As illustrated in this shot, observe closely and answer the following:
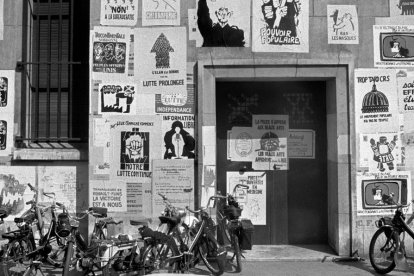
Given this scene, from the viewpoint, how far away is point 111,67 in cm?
771

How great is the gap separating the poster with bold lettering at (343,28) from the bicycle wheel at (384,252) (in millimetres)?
2919

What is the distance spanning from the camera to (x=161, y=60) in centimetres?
772

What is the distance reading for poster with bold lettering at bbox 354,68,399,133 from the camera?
769 cm

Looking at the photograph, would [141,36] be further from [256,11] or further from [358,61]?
[358,61]

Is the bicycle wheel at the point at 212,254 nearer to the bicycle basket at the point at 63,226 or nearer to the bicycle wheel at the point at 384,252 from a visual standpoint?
the bicycle basket at the point at 63,226

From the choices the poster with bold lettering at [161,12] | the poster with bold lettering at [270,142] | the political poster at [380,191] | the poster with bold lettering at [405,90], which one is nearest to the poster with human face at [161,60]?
the poster with bold lettering at [161,12]

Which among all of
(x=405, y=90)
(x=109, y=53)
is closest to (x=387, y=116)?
(x=405, y=90)

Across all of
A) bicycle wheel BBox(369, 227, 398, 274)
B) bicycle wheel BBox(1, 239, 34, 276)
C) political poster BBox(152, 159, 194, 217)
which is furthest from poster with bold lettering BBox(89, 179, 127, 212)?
bicycle wheel BBox(369, 227, 398, 274)

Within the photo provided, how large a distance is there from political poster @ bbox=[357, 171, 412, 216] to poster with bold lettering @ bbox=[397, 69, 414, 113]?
1008 millimetres

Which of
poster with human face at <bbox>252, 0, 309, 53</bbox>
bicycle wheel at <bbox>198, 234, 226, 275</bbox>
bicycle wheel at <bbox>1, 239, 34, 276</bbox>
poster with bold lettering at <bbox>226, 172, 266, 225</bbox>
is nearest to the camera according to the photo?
bicycle wheel at <bbox>1, 239, 34, 276</bbox>

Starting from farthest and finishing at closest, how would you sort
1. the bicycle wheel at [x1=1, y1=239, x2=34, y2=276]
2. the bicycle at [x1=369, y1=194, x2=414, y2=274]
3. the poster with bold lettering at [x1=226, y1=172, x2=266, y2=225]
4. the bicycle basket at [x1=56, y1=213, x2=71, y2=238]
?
the poster with bold lettering at [x1=226, y1=172, x2=266, y2=225], the bicycle at [x1=369, y1=194, x2=414, y2=274], the bicycle basket at [x1=56, y1=213, x2=71, y2=238], the bicycle wheel at [x1=1, y1=239, x2=34, y2=276]

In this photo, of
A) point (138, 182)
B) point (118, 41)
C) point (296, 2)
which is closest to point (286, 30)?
point (296, 2)

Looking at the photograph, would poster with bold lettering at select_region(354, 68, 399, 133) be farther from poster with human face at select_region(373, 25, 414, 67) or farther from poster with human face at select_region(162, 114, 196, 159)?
poster with human face at select_region(162, 114, 196, 159)

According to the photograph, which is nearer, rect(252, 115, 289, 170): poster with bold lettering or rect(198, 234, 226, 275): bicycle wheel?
rect(198, 234, 226, 275): bicycle wheel
